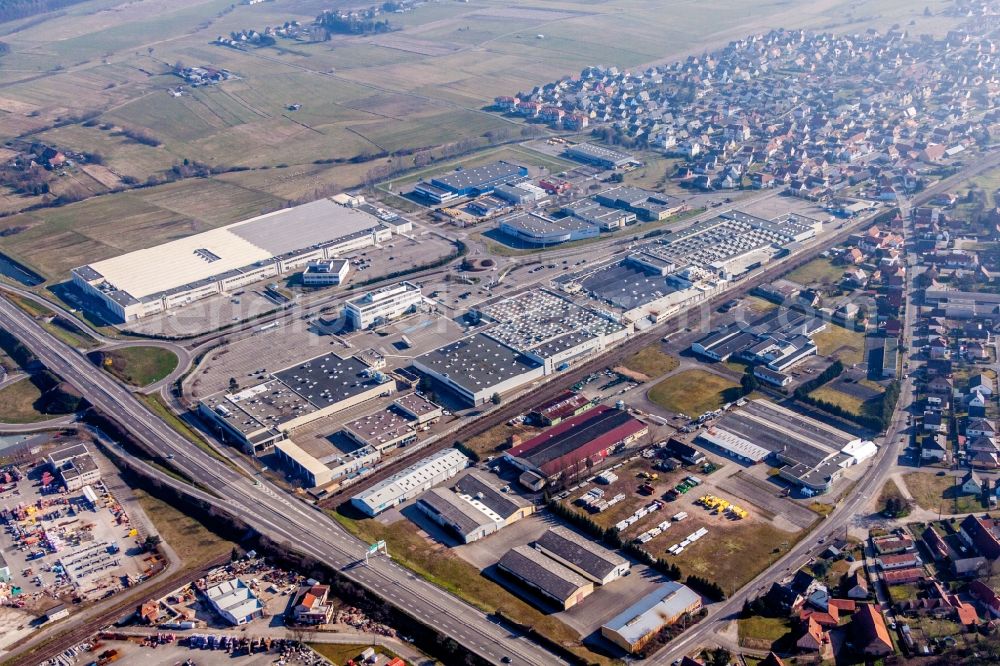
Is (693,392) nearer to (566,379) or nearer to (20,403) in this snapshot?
(566,379)

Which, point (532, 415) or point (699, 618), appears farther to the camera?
point (532, 415)

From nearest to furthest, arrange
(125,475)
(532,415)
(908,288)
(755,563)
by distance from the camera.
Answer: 1. (755,563)
2. (125,475)
3. (532,415)
4. (908,288)

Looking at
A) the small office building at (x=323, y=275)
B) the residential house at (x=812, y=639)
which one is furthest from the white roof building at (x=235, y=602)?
the small office building at (x=323, y=275)

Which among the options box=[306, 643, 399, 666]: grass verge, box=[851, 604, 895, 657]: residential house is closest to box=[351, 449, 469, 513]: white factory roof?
box=[306, 643, 399, 666]: grass verge

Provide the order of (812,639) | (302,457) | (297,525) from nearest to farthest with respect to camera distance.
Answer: (812,639)
(297,525)
(302,457)

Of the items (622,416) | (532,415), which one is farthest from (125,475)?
(622,416)

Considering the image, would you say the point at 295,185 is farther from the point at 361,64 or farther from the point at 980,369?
the point at 980,369

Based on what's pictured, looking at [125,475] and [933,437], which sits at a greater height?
[933,437]

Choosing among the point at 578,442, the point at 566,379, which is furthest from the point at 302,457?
the point at 566,379
